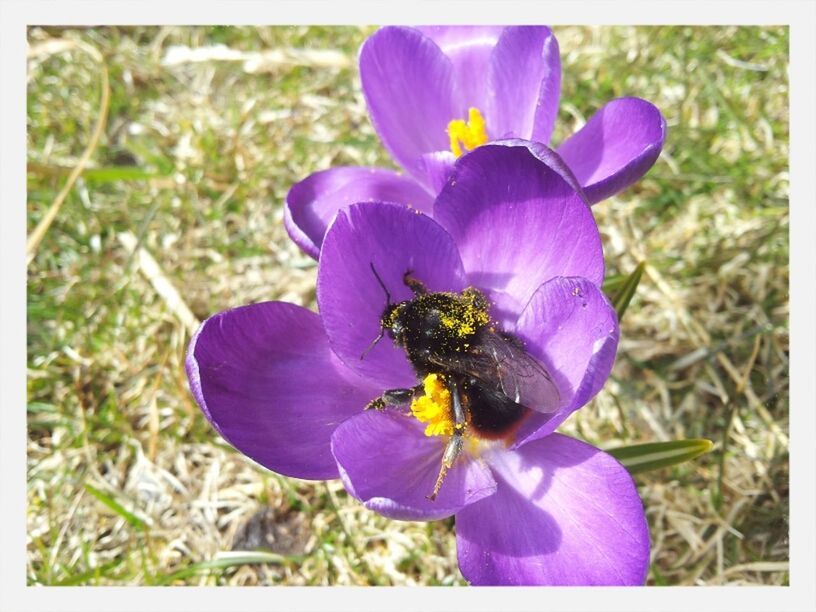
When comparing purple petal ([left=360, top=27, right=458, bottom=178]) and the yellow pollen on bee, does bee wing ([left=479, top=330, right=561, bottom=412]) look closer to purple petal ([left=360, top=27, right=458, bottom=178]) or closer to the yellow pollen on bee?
the yellow pollen on bee

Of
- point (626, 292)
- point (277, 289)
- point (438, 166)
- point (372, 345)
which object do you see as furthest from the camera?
point (277, 289)

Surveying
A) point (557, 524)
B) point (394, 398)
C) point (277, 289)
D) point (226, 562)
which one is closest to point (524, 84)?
point (394, 398)

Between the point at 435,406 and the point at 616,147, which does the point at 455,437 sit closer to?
the point at 435,406

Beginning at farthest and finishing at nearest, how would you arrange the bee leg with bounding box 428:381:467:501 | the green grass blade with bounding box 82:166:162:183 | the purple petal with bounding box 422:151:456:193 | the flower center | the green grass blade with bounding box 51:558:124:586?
the green grass blade with bounding box 82:166:162:183
the green grass blade with bounding box 51:558:124:586
the flower center
the purple petal with bounding box 422:151:456:193
the bee leg with bounding box 428:381:467:501

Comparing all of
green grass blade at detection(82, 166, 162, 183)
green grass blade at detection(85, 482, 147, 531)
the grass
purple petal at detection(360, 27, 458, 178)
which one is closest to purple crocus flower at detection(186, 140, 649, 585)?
purple petal at detection(360, 27, 458, 178)

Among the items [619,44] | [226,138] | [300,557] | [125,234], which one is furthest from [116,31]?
[300,557]

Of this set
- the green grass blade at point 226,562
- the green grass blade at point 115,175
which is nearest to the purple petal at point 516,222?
the green grass blade at point 226,562

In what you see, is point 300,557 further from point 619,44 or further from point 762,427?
point 619,44
